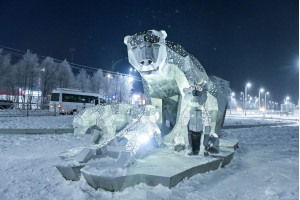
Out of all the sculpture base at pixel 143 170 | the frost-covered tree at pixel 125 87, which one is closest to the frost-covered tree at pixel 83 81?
the frost-covered tree at pixel 125 87

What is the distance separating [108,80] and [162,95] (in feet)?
158

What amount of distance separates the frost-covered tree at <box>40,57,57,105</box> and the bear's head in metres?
40.8

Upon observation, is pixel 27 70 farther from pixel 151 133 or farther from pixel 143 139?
pixel 143 139

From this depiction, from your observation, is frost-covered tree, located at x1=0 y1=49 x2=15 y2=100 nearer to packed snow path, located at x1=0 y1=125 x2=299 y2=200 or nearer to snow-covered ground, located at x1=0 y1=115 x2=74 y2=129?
snow-covered ground, located at x1=0 y1=115 x2=74 y2=129

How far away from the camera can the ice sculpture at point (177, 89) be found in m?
4.35

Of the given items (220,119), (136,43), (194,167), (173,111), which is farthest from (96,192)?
(220,119)

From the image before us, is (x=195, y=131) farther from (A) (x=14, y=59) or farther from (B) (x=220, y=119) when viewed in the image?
(A) (x=14, y=59)

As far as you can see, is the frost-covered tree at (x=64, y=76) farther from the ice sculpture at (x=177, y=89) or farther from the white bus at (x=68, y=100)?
the ice sculpture at (x=177, y=89)

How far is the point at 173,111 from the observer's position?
606cm

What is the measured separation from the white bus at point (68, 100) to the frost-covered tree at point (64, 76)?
19118mm

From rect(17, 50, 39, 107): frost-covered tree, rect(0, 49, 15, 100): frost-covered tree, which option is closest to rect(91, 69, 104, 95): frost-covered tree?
rect(17, 50, 39, 107): frost-covered tree

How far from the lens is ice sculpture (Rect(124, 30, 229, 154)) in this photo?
14.3 ft

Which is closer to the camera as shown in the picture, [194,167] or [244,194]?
[244,194]

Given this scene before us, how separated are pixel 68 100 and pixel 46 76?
18338 millimetres
